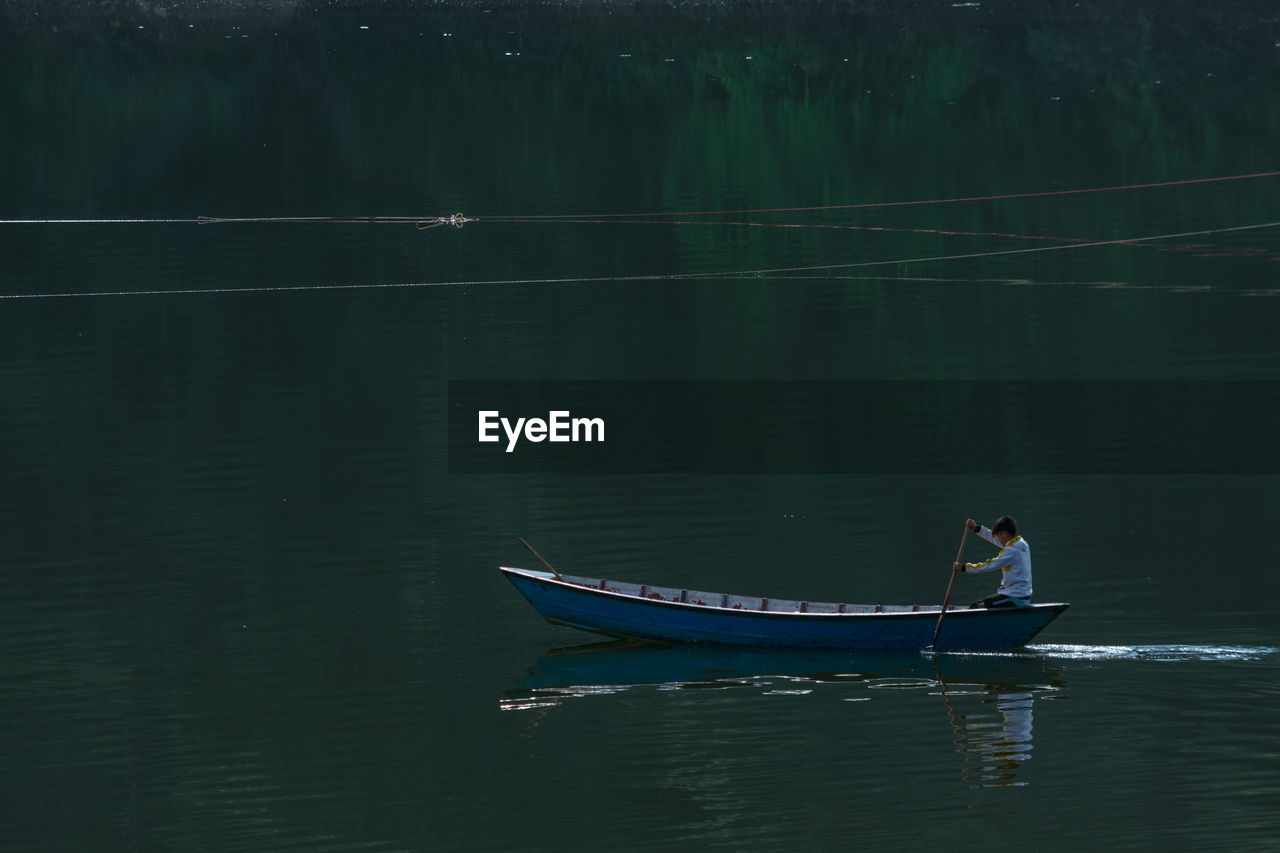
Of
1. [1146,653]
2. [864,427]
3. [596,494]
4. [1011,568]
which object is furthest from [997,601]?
[864,427]

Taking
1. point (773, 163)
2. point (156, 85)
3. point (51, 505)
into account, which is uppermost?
point (156, 85)

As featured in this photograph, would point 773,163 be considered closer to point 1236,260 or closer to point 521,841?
point 1236,260

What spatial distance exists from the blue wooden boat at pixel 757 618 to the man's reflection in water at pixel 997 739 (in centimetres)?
135

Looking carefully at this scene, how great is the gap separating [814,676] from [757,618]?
124 centimetres

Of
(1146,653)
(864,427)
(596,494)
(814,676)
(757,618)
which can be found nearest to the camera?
(814,676)

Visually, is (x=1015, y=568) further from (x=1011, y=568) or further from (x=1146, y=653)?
(x=1146, y=653)

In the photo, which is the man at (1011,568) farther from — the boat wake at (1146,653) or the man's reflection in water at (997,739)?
the man's reflection in water at (997,739)

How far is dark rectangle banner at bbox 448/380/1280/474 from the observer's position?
3988cm

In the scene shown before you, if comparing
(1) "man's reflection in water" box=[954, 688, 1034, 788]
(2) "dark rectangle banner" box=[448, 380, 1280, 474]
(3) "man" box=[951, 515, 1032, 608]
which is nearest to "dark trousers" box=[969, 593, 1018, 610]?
(3) "man" box=[951, 515, 1032, 608]

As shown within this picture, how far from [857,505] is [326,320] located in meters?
23.4

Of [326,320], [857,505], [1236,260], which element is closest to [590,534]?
[857,505]

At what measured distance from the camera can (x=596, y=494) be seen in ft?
126

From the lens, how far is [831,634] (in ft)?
92.3

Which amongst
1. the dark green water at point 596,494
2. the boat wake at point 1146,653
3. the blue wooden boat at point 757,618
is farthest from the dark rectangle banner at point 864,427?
the boat wake at point 1146,653
